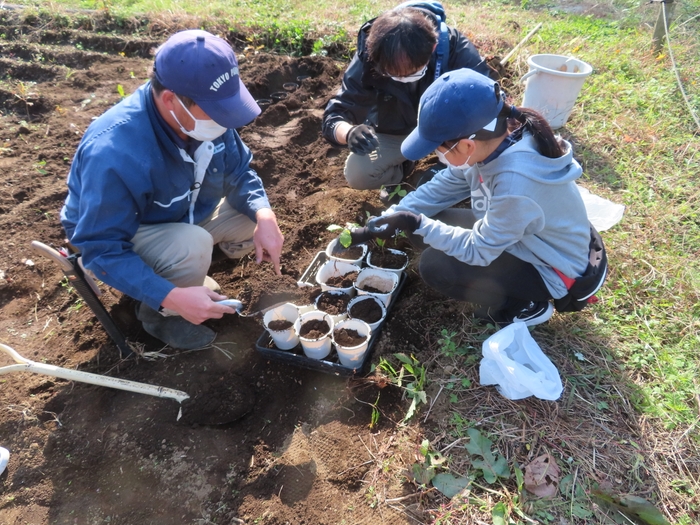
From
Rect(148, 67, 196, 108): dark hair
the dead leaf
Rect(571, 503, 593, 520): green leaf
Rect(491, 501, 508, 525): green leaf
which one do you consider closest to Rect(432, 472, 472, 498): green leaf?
Rect(491, 501, 508, 525): green leaf

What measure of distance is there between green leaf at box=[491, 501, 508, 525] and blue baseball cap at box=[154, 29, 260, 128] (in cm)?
202

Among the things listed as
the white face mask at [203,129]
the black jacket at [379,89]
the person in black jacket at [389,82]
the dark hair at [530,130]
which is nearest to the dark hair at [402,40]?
the person in black jacket at [389,82]

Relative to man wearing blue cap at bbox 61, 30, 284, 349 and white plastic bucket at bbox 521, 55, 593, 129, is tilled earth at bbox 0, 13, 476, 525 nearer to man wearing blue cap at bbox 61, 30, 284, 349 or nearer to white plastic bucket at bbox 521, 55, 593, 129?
man wearing blue cap at bbox 61, 30, 284, 349

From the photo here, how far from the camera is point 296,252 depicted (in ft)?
9.98

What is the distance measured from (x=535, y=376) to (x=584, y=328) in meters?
0.65

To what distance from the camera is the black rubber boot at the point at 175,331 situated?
2.47 m

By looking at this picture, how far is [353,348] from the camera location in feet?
7.15

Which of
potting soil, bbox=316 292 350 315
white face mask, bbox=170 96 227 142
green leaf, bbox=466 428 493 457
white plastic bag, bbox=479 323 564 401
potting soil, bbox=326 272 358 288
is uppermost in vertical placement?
white face mask, bbox=170 96 227 142

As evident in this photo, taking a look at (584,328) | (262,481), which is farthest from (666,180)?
(262,481)

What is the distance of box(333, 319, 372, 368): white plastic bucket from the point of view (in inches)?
86.7

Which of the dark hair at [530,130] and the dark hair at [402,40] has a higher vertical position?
the dark hair at [402,40]

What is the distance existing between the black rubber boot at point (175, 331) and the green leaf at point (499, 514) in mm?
1735

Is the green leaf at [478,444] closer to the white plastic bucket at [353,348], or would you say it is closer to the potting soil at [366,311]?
the white plastic bucket at [353,348]

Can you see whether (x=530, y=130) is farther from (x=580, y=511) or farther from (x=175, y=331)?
(x=175, y=331)
